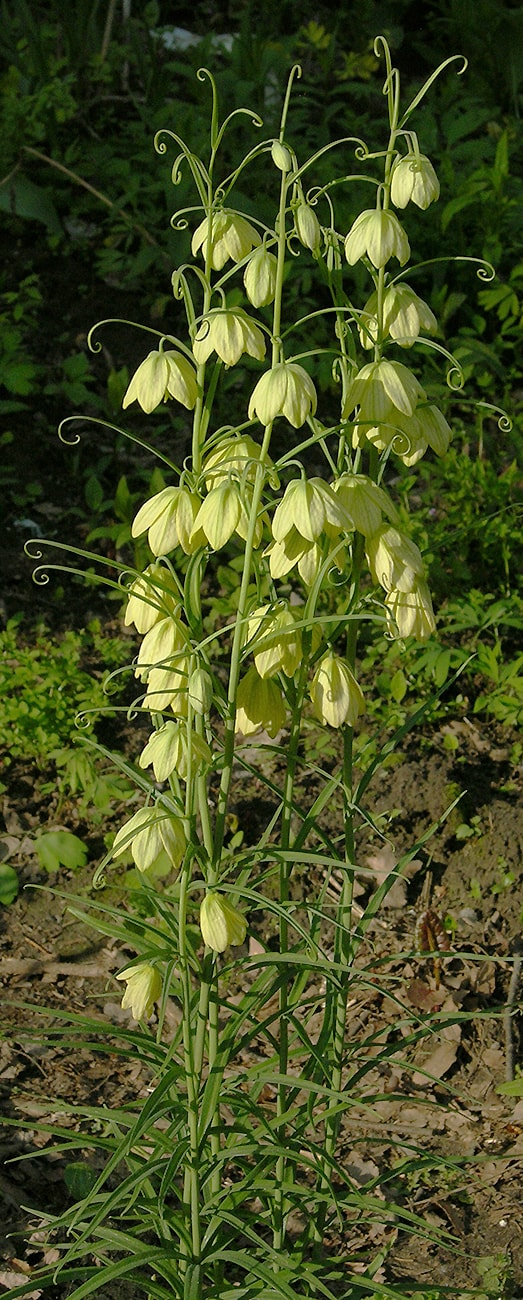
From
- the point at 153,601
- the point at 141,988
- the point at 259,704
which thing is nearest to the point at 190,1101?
the point at 141,988

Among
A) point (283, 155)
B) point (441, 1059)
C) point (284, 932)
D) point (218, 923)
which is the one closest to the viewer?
point (283, 155)

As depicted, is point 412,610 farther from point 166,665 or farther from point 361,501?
point 166,665

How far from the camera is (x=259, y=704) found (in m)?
1.32

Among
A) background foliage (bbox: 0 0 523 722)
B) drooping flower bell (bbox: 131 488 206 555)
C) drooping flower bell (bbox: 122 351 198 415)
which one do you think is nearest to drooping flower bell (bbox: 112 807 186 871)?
drooping flower bell (bbox: 131 488 206 555)

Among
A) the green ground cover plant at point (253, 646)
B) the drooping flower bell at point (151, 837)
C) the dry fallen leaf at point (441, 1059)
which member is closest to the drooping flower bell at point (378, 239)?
the green ground cover plant at point (253, 646)

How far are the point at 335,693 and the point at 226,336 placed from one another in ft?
1.27

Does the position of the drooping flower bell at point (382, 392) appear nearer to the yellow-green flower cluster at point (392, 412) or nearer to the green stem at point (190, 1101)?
the yellow-green flower cluster at point (392, 412)

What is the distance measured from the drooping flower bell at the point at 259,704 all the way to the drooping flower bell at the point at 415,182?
0.51 meters

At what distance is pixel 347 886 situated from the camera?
4.93 ft

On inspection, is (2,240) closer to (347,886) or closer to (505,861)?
(505,861)

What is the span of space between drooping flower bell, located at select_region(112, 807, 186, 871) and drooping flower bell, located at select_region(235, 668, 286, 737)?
127mm

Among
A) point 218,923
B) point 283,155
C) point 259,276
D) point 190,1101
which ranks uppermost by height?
point 283,155

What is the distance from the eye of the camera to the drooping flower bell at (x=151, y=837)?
1307 mm

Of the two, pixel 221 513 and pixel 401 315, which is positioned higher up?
pixel 401 315
